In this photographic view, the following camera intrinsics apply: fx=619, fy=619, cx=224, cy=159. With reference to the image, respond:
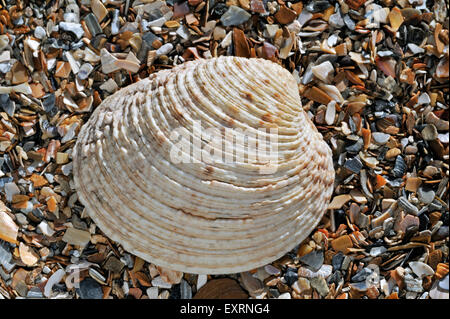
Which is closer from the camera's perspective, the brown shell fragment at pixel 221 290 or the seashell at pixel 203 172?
the seashell at pixel 203 172

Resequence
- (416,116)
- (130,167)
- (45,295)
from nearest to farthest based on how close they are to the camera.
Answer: (130,167) → (45,295) → (416,116)

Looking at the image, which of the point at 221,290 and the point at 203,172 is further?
the point at 221,290

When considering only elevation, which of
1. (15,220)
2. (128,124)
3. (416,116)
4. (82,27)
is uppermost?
(82,27)

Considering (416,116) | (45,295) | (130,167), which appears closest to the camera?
(130,167)

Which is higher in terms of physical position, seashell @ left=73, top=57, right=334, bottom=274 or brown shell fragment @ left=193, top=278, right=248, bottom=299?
seashell @ left=73, top=57, right=334, bottom=274

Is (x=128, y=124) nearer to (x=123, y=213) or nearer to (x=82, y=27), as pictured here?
(x=123, y=213)

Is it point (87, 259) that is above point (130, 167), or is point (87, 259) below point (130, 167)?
below

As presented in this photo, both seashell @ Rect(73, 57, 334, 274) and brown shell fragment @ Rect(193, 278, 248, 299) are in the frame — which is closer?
seashell @ Rect(73, 57, 334, 274)

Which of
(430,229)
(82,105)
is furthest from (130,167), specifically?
(430,229)
